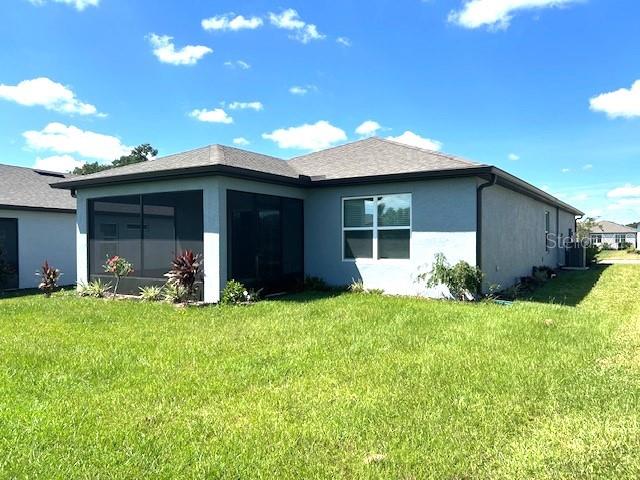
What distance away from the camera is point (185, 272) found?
970cm

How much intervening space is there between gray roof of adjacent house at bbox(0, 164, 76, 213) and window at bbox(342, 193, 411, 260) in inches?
365

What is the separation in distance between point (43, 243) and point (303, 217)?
9.17 meters

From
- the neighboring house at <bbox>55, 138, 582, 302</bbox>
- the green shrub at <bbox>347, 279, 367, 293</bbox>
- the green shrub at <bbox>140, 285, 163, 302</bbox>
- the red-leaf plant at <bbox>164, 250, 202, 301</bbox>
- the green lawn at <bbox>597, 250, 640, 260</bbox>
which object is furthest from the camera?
the green lawn at <bbox>597, 250, 640, 260</bbox>

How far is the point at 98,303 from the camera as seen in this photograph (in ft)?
33.2

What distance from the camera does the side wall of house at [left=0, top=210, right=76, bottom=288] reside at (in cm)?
1429

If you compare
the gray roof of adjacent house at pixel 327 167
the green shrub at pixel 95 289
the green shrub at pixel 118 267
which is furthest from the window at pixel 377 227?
the green shrub at pixel 95 289

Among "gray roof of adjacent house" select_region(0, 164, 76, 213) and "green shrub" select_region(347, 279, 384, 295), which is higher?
"gray roof of adjacent house" select_region(0, 164, 76, 213)

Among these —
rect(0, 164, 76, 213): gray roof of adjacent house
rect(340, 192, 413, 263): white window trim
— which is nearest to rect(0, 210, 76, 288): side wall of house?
rect(0, 164, 76, 213): gray roof of adjacent house

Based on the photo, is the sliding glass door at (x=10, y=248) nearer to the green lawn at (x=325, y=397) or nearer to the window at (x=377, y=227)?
the green lawn at (x=325, y=397)

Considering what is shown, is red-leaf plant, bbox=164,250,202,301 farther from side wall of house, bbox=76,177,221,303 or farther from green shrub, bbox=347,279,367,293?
green shrub, bbox=347,279,367,293

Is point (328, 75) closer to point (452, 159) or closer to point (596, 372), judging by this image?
point (452, 159)

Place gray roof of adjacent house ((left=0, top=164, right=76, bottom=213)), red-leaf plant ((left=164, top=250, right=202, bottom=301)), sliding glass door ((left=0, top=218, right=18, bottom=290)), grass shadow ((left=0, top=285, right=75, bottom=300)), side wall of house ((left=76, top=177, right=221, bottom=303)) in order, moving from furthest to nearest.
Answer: gray roof of adjacent house ((left=0, top=164, right=76, bottom=213)) < sliding glass door ((left=0, top=218, right=18, bottom=290)) < grass shadow ((left=0, top=285, right=75, bottom=300)) < side wall of house ((left=76, top=177, right=221, bottom=303)) < red-leaf plant ((left=164, top=250, right=202, bottom=301))

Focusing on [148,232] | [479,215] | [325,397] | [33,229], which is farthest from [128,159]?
[325,397]

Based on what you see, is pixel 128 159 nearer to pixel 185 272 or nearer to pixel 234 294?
pixel 185 272
